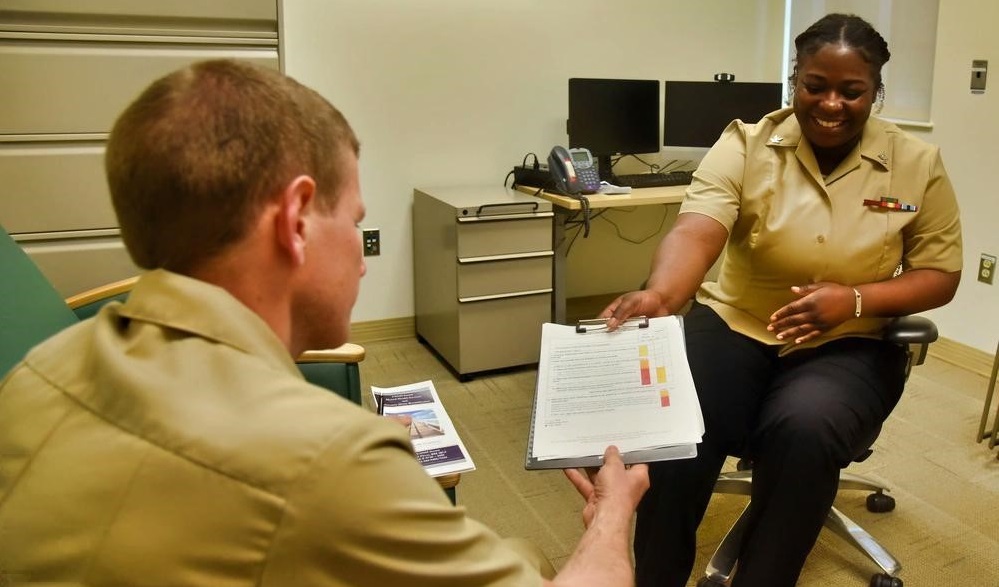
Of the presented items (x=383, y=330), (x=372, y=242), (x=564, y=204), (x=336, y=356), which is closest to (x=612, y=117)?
(x=564, y=204)

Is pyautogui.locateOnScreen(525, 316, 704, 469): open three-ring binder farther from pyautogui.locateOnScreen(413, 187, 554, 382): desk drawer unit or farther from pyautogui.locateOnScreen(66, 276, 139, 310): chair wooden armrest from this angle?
pyautogui.locateOnScreen(413, 187, 554, 382): desk drawer unit

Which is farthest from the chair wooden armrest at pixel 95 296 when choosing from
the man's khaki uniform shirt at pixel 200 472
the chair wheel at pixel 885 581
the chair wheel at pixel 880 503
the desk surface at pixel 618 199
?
the chair wheel at pixel 880 503

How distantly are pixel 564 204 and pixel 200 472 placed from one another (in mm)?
2616

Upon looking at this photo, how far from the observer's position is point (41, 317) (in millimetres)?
1569

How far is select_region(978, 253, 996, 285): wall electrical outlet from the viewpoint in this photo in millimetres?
3064

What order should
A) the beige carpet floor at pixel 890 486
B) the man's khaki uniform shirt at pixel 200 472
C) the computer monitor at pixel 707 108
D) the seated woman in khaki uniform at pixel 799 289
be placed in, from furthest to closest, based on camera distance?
1. the computer monitor at pixel 707 108
2. the beige carpet floor at pixel 890 486
3. the seated woman in khaki uniform at pixel 799 289
4. the man's khaki uniform shirt at pixel 200 472

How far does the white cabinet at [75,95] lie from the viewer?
2189 millimetres

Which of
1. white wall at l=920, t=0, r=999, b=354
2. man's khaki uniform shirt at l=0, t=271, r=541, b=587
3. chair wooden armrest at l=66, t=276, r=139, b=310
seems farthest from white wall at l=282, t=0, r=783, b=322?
man's khaki uniform shirt at l=0, t=271, r=541, b=587

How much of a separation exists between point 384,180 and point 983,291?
2481mm

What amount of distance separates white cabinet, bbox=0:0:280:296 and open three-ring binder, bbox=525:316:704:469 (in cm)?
134

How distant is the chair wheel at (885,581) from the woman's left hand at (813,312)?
2.16ft

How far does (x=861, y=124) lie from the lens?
173 centimetres

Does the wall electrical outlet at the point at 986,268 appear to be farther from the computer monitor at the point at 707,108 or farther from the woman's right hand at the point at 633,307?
the woman's right hand at the point at 633,307

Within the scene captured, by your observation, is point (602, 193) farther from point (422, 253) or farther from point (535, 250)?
A: point (422, 253)
